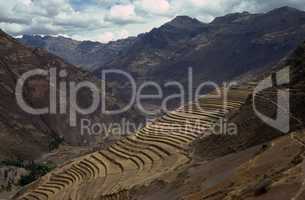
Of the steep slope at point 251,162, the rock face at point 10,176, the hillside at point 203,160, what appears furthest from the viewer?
the rock face at point 10,176

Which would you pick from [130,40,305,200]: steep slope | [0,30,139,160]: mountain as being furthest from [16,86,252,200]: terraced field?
[0,30,139,160]: mountain

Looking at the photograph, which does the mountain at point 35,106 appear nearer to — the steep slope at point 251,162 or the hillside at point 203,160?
the hillside at point 203,160

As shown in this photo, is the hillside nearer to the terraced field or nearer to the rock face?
the terraced field

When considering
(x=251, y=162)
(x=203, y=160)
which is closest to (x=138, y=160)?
(x=203, y=160)

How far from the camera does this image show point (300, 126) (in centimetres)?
2855

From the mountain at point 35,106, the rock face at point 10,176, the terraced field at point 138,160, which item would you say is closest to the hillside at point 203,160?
the terraced field at point 138,160

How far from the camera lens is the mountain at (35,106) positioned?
122 metres

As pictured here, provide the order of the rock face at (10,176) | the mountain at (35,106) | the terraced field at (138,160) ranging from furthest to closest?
the mountain at (35,106) < the rock face at (10,176) < the terraced field at (138,160)

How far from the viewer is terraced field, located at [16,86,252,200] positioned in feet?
116

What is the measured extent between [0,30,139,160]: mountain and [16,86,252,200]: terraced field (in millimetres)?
65459

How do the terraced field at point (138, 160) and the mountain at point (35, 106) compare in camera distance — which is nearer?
the terraced field at point (138, 160)

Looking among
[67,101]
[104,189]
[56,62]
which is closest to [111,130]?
[67,101]

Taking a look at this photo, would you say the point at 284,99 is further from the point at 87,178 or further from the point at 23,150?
the point at 23,150

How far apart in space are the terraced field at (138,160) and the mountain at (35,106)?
6546 centimetres
